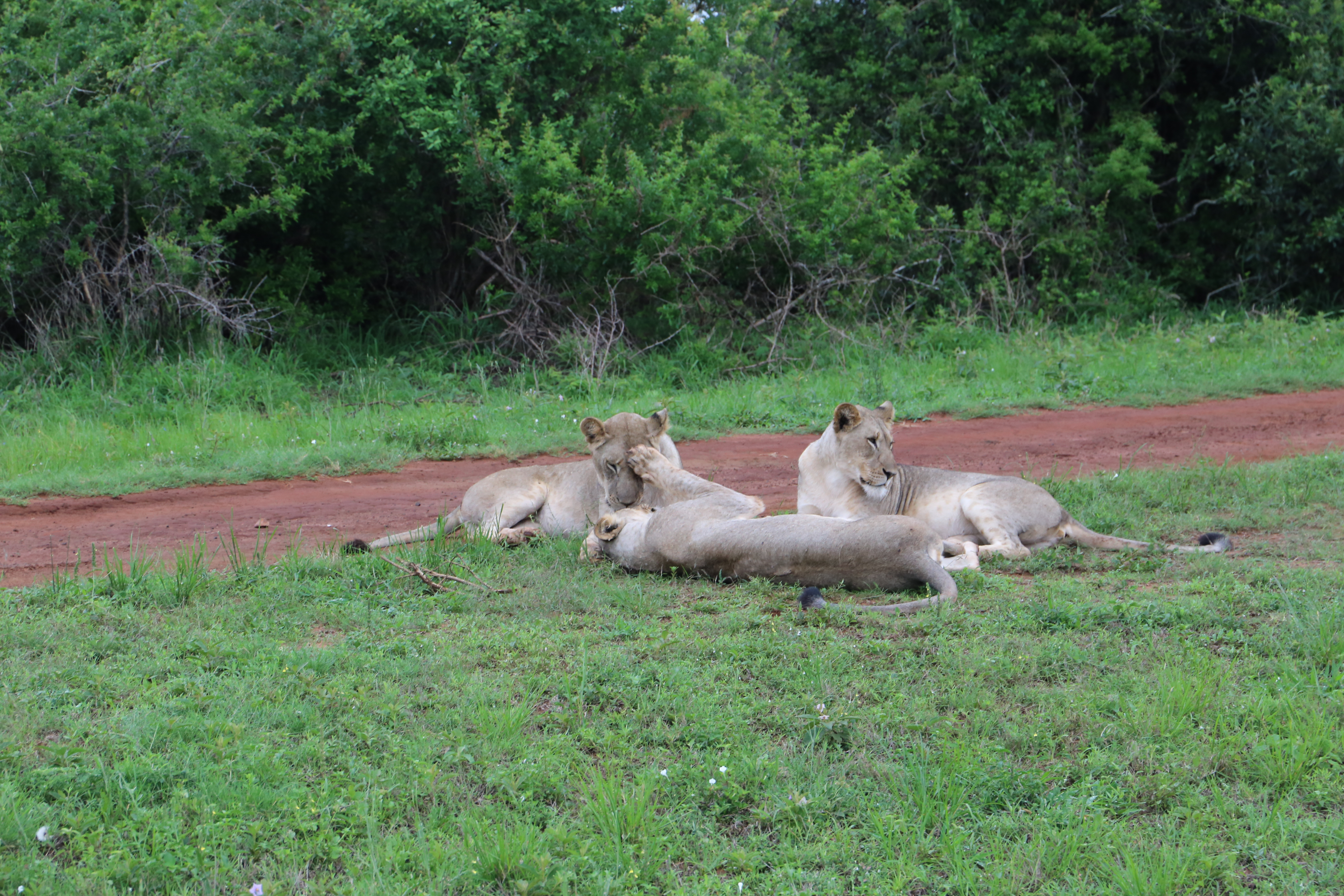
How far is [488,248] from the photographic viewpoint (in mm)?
14750

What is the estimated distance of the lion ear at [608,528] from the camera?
6.52 metres

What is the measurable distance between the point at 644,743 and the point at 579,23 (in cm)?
1162

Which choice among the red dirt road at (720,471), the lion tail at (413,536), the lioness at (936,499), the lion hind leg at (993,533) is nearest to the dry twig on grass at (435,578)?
the lion tail at (413,536)

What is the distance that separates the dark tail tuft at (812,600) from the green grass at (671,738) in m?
0.08

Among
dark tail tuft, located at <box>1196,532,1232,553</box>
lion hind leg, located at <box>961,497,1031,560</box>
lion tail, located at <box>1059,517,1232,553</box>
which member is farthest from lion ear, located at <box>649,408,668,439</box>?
dark tail tuft, located at <box>1196,532,1232,553</box>

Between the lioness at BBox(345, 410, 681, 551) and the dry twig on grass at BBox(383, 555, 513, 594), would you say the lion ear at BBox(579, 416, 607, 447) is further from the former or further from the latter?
the dry twig on grass at BBox(383, 555, 513, 594)

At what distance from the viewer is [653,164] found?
1429cm

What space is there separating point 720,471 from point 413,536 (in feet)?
9.31

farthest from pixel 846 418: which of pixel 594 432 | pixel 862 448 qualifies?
pixel 594 432

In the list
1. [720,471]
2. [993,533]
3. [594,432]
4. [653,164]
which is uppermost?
[653,164]

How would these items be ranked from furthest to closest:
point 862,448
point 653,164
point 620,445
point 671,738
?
point 653,164 → point 620,445 → point 862,448 → point 671,738

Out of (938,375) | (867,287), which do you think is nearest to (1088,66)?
(867,287)

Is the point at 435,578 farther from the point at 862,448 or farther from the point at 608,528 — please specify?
the point at 862,448

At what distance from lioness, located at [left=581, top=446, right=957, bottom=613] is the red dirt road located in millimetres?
1552
